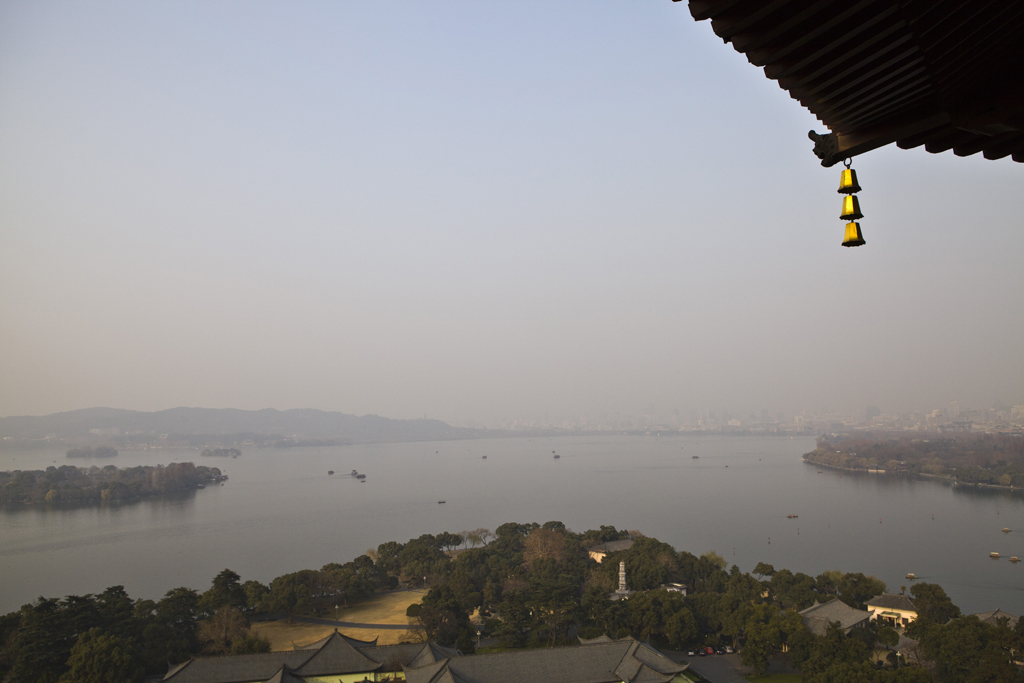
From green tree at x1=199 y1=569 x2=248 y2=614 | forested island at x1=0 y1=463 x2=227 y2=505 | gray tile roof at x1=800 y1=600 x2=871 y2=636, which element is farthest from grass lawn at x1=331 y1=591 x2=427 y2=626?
forested island at x1=0 y1=463 x2=227 y2=505

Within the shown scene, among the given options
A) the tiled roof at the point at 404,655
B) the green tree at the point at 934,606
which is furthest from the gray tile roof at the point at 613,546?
the tiled roof at the point at 404,655

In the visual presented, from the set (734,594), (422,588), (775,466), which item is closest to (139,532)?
(422,588)

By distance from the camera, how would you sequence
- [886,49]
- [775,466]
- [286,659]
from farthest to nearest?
[775,466] < [286,659] < [886,49]

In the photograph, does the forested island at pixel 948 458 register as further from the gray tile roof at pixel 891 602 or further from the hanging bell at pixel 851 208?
the hanging bell at pixel 851 208

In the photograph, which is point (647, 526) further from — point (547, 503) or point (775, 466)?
point (775, 466)

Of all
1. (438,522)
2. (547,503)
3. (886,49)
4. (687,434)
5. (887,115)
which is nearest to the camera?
(886,49)

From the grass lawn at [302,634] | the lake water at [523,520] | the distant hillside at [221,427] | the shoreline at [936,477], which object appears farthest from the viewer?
the distant hillside at [221,427]
